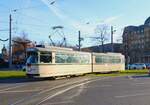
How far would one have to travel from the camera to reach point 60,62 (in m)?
36.3

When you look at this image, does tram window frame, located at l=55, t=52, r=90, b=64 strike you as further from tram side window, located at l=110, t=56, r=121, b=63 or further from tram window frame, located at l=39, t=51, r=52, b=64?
tram side window, located at l=110, t=56, r=121, b=63

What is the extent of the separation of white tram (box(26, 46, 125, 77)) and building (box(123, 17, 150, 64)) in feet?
181

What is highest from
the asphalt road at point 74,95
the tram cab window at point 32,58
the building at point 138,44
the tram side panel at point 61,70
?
the building at point 138,44

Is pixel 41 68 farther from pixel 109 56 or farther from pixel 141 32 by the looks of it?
pixel 141 32

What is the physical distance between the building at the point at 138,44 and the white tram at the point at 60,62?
181ft

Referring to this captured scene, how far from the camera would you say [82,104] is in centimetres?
1470

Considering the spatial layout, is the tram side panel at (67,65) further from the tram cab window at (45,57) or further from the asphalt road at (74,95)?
the asphalt road at (74,95)

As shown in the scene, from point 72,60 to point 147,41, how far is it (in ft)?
334

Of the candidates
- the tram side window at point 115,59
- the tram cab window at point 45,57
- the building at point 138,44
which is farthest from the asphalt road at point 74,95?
the building at point 138,44

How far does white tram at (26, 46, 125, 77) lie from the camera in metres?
32.9

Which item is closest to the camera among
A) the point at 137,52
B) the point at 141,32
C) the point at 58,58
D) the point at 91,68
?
the point at 58,58

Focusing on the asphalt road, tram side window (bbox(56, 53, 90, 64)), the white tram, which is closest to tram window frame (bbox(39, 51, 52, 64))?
the white tram

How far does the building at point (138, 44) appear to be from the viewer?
4256 inches

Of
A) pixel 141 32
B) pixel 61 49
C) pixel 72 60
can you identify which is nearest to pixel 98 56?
pixel 72 60
